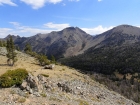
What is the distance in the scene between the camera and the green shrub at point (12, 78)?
26.8 meters

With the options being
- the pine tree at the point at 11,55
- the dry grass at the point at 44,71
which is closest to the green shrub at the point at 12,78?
the dry grass at the point at 44,71

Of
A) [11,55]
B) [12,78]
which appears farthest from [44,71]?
[12,78]

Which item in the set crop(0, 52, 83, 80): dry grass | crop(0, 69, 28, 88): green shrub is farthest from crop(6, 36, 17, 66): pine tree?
crop(0, 69, 28, 88): green shrub

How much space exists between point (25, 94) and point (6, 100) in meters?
3.39

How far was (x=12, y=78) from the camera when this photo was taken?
92.5ft

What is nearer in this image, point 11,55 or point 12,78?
point 12,78

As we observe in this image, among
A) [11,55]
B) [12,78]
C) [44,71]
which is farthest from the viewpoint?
[11,55]

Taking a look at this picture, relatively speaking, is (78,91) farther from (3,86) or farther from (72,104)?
(3,86)

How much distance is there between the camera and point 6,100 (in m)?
21.7

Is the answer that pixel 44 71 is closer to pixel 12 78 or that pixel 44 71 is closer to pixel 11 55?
pixel 11 55

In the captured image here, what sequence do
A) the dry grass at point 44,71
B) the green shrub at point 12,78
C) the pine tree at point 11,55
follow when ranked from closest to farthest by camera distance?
the green shrub at point 12,78, the dry grass at point 44,71, the pine tree at point 11,55

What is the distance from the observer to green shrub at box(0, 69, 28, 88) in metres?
26.8

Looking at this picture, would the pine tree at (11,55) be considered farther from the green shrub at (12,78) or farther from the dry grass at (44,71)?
the green shrub at (12,78)

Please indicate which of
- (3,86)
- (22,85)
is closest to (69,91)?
(22,85)
